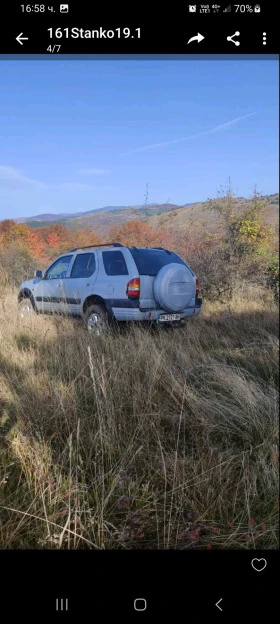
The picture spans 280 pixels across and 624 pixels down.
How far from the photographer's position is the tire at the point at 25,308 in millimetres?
1769

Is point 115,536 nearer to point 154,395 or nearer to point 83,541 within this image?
point 83,541

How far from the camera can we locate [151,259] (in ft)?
5.44

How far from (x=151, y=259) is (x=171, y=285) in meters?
0.19

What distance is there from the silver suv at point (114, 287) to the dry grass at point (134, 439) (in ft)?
0.43

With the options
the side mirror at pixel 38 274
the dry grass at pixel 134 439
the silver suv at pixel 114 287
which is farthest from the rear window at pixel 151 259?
the side mirror at pixel 38 274

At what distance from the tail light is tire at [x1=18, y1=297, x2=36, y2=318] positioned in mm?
617
